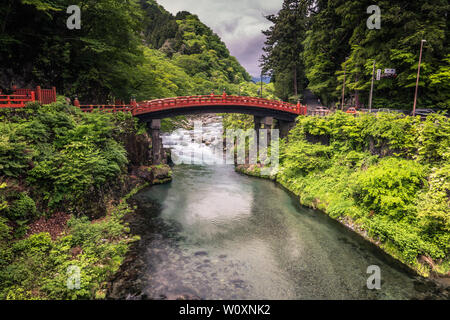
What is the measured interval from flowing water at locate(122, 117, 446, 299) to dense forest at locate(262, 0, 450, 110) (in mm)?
15369

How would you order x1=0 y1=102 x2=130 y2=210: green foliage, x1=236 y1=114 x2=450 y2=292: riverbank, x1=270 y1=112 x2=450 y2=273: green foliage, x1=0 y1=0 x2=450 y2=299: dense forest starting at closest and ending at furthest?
x1=0 y1=0 x2=450 y2=299: dense forest, x1=236 y1=114 x2=450 y2=292: riverbank, x1=270 y1=112 x2=450 y2=273: green foliage, x1=0 y1=102 x2=130 y2=210: green foliage

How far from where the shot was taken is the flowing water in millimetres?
10961

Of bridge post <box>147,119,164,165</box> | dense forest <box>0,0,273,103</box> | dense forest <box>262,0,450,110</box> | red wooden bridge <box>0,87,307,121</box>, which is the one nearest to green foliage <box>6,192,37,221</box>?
dense forest <box>0,0,273,103</box>

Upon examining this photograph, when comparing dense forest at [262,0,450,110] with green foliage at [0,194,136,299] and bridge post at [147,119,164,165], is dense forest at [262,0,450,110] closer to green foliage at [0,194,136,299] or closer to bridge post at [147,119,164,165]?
bridge post at [147,119,164,165]

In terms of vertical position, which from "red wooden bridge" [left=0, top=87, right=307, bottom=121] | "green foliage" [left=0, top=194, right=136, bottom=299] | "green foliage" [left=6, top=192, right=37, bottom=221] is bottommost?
"green foliage" [left=0, top=194, right=136, bottom=299]

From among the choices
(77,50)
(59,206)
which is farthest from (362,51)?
(59,206)

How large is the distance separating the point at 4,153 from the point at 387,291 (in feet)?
60.7

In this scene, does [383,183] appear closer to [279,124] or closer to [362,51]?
[362,51]

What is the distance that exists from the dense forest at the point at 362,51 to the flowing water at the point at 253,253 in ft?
50.4

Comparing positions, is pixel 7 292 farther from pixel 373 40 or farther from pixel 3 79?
pixel 373 40

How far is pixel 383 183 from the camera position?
1476 cm

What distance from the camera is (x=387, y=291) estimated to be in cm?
1088

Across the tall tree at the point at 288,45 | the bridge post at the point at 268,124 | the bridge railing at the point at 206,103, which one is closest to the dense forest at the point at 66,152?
the bridge railing at the point at 206,103
